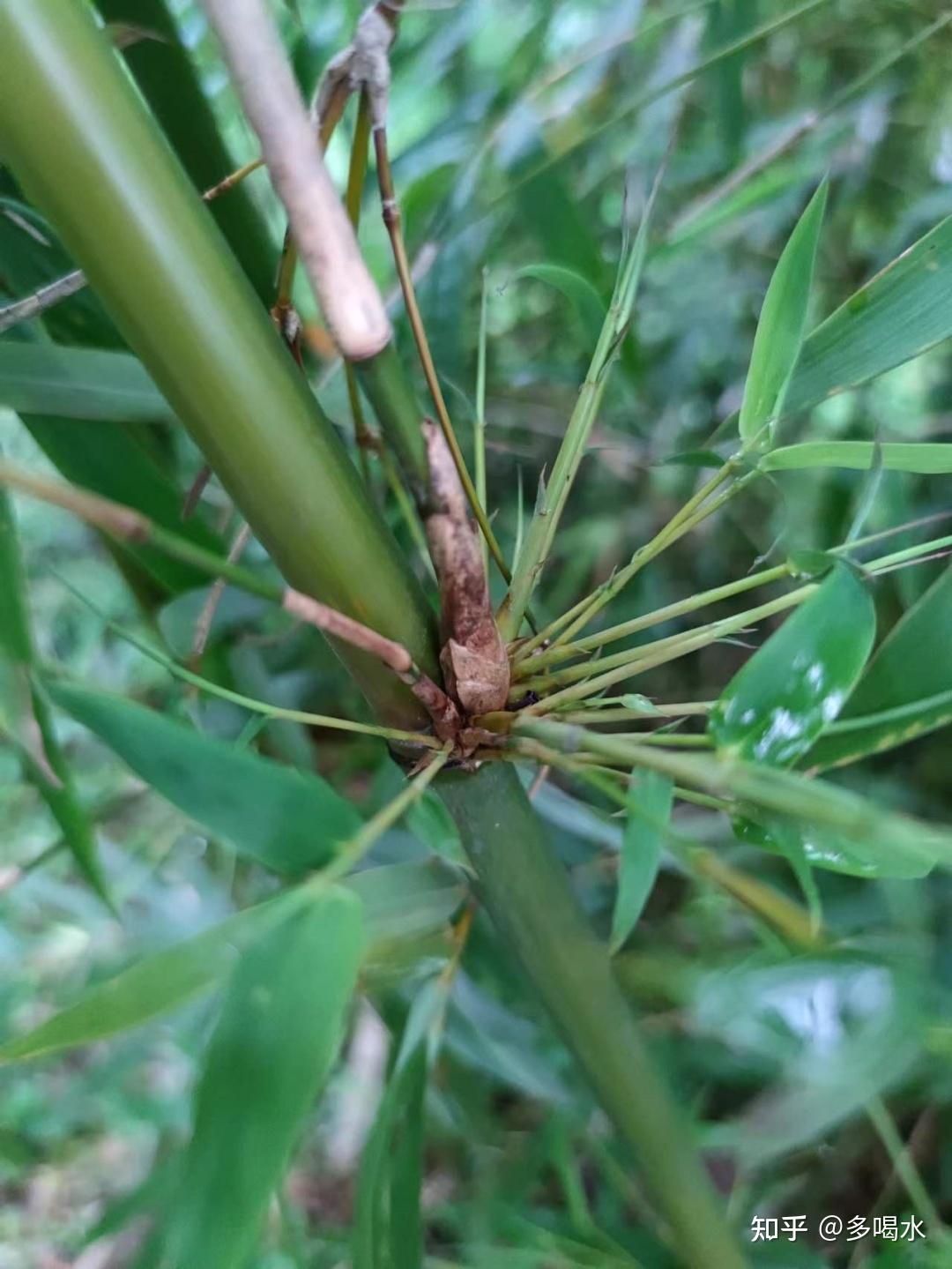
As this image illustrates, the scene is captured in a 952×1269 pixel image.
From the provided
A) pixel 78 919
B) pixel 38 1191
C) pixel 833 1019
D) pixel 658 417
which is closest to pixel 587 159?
pixel 658 417

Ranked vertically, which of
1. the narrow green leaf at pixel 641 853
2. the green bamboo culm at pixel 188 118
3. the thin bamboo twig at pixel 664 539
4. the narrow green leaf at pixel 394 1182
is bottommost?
the narrow green leaf at pixel 394 1182

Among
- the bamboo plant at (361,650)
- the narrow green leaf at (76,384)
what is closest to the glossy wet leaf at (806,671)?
the bamboo plant at (361,650)

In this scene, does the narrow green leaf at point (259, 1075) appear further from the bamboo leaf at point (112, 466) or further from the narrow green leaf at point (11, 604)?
the bamboo leaf at point (112, 466)

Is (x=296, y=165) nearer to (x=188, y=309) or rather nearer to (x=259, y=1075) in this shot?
(x=188, y=309)

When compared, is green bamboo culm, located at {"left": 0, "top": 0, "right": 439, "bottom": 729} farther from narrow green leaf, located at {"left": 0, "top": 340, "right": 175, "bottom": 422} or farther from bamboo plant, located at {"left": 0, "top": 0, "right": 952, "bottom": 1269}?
narrow green leaf, located at {"left": 0, "top": 340, "right": 175, "bottom": 422}

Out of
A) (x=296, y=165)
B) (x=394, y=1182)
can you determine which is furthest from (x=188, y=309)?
(x=394, y=1182)

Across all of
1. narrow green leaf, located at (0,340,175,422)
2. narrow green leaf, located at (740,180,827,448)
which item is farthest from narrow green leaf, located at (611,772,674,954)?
narrow green leaf, located at (0,340,175,422)

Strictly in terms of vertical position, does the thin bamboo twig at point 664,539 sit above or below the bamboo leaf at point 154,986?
above
